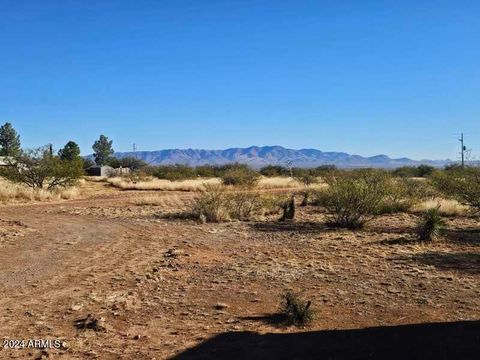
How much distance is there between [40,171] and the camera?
1259 inches

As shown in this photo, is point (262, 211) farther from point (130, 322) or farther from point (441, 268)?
point (130, 322)

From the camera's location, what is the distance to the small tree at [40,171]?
105 feet

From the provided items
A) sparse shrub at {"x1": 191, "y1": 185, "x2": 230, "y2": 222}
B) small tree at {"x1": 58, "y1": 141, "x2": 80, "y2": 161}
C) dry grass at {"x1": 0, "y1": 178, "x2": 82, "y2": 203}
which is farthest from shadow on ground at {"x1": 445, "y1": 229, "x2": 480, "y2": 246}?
small tree at {"x1": 58, "y1": 141, "x2": 80, "y2": 161}

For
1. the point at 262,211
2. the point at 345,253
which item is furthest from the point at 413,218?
the point at 345,253

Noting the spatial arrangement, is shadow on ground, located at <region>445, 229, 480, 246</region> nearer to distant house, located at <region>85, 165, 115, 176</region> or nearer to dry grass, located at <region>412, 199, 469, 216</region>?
dry grass, located at <region>412, 199, 469, 216</region>

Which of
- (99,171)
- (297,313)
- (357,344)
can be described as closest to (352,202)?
(297,313)

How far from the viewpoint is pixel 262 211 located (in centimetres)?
2025

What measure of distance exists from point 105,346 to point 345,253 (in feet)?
23.2

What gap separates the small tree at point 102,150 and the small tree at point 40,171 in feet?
262

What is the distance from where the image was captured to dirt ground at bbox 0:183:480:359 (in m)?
6.40

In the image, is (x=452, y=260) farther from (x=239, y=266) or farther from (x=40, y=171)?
(x=40, y=171)

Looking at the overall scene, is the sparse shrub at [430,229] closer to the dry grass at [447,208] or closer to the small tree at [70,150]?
the dry grass at [447,208]

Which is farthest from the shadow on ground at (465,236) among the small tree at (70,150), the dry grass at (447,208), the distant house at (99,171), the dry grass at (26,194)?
the small tree at (70,150)

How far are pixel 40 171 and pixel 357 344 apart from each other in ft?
96.0
